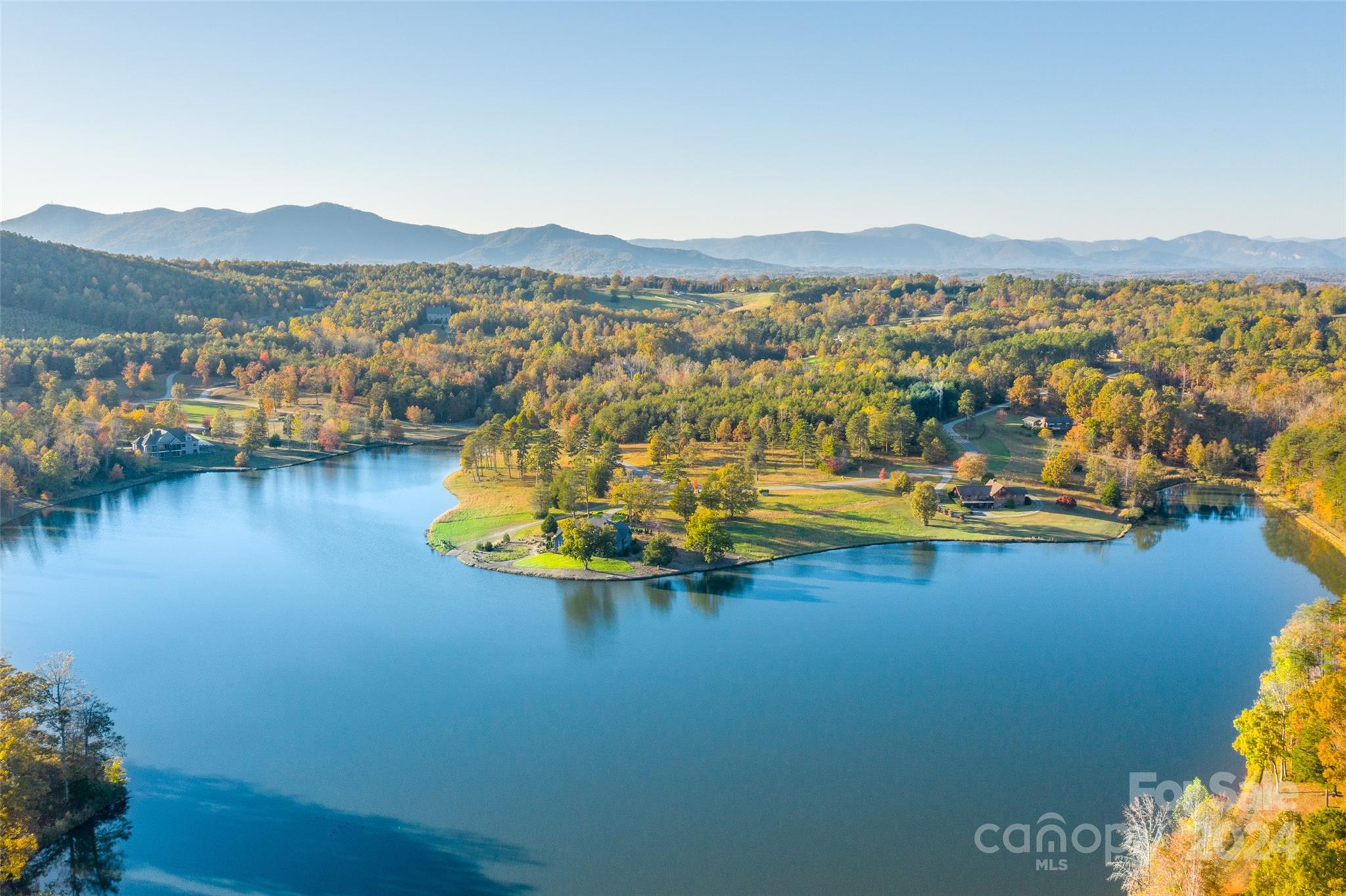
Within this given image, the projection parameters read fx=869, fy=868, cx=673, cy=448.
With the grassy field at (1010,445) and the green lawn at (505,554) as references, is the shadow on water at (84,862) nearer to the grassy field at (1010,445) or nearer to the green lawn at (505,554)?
the green lawn at (505,554)

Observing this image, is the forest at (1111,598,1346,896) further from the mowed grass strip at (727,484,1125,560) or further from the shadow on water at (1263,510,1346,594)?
the mowed grass strip at (727,484,1125,560)

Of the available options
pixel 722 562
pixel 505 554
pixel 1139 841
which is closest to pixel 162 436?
pixel 505 554

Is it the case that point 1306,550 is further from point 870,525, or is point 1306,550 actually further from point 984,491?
point 870,525

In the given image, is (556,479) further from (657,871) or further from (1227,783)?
(1227,783)

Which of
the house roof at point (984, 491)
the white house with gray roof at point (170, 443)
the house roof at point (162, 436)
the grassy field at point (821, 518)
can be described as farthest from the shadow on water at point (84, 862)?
the house roof at point (162, 436)

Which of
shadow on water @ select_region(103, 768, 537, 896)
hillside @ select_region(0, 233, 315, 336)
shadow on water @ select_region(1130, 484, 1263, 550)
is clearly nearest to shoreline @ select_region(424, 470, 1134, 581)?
shadow on water @ select_region(1130, 484, 1263, 550)

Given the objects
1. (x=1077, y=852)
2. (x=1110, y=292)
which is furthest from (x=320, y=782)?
(x=1110, y=292)

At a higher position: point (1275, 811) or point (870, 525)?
point (870, 525)
